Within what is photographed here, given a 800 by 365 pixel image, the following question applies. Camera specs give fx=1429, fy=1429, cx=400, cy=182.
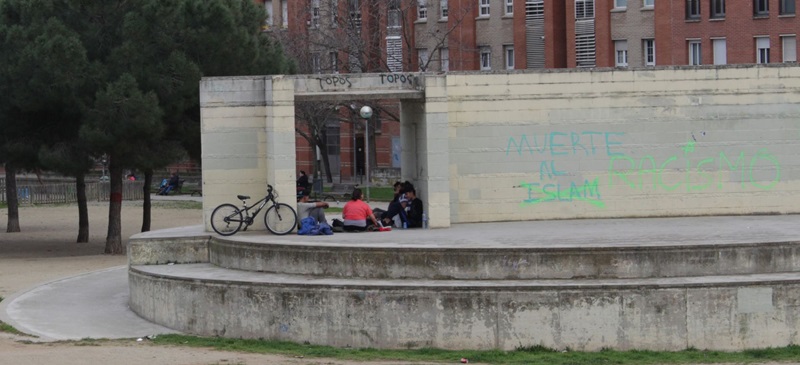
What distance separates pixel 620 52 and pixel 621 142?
134ft

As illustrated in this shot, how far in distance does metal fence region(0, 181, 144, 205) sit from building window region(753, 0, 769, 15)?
30619 mm

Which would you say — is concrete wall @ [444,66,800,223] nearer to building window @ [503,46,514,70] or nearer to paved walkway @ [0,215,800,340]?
paved walkway @ [0,215,800,340]

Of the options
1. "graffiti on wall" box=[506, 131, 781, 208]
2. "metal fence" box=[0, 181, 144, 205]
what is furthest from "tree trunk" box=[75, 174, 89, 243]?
"metal fence" box=[0, 181, 144, 205]

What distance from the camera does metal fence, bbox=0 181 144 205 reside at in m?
67.7

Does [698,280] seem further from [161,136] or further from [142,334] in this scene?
[161,136]

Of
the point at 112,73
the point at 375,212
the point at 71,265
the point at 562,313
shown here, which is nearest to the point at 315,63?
the point at 112,73

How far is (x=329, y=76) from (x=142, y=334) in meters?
6.69

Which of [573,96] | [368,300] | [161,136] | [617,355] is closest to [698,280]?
[617,355]

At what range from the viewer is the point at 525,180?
1126 inches

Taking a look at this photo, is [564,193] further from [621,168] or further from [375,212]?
[375,212]

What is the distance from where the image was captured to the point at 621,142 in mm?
28750

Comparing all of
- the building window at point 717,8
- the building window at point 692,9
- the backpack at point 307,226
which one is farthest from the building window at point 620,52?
the backpack at point 307,226

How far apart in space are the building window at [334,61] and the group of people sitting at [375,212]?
3885 cm

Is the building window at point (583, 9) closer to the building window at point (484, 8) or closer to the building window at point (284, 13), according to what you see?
the building window at point (484, 8)
